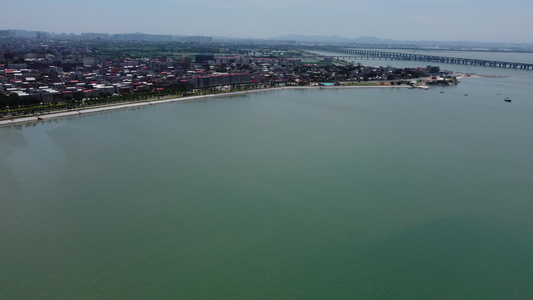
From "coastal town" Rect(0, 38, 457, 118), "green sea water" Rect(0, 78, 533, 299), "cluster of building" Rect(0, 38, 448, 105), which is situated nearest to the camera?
"green sea water" Rect(0, 78, 533, 299)

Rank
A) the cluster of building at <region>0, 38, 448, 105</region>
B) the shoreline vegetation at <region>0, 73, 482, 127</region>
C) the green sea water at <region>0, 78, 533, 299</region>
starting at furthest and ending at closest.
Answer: the cluster of building at <region>0, 38, 448, 105</region> < the shoreline vegetation at <region>0, 73, 482, 127</region> < the green sea water at <region>0, 78, 533, 299</region>

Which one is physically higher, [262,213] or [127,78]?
[127,78]

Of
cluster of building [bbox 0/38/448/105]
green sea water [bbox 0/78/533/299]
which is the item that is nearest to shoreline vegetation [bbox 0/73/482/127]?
green sea water [bbox 0/78/533/299]

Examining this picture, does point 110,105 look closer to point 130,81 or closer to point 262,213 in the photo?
point 130,81

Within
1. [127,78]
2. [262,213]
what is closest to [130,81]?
[127,78]

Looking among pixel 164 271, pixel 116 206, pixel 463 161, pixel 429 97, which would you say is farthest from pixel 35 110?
pixel 429 97

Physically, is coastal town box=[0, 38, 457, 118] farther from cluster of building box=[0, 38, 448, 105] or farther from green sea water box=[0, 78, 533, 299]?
green sea water box=[0, 78, 533, 299]

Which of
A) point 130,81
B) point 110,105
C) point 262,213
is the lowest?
point 262,213

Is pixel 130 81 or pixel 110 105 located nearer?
pixel 110 105

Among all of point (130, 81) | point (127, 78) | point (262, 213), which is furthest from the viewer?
point (127, 78)
